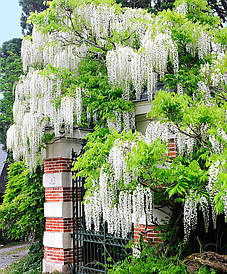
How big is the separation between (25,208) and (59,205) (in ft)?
6.75

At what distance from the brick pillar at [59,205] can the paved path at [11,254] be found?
3129 millimetres

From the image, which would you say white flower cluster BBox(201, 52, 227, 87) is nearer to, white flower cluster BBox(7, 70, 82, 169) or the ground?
white flower cluster BBox(7, 70, 82, 169)

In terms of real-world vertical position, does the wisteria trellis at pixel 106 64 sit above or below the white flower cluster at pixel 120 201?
above

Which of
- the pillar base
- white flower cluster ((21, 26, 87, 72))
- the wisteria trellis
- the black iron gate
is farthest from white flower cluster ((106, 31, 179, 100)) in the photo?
the pillar base

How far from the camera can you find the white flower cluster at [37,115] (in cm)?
605

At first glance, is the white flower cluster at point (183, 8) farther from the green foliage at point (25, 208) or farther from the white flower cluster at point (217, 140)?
the green foliage at point (25, 208)

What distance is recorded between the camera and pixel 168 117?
3.92 m

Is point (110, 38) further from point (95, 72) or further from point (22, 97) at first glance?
point (22, 97)

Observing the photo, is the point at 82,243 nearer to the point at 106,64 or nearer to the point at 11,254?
the point at 106,64

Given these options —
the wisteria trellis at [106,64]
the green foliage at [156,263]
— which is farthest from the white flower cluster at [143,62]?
the green foliage at [156,263]

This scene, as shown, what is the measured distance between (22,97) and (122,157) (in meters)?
3.72

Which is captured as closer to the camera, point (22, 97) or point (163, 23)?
point (163, 23)

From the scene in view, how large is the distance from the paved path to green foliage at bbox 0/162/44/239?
124 cm

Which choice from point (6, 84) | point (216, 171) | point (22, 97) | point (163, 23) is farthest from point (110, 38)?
point (6, 84)
